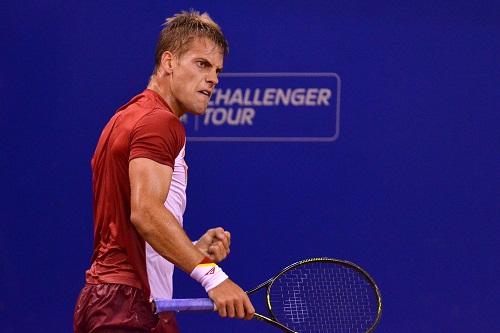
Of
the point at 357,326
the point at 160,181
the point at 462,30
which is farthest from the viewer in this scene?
the point at 462,30

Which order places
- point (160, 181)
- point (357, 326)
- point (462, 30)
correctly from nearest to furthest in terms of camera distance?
point (160, 181), point (357, 326), point (462, 30)

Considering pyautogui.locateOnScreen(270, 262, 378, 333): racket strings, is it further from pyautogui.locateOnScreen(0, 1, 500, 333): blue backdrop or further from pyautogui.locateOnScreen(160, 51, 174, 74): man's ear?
pyautogui.locateOnScreen(160, 51, 174, 74): man's ear

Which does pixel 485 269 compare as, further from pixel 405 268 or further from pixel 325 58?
pixel 325 58

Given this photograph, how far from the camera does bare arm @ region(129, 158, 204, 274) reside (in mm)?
2080

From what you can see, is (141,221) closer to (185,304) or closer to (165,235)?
(165,235)

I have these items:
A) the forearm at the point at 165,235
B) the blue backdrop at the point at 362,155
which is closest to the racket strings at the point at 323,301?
the blue backdrop at the point at 362,155

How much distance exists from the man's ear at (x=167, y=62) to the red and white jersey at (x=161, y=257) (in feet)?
0.81

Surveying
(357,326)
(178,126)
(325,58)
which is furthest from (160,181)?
(325,58)

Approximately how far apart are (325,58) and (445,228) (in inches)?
32.7

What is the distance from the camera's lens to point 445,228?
12.9 feet

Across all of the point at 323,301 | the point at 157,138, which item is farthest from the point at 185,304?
the point at 323,301

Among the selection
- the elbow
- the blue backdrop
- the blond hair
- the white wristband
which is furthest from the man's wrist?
the blue backdrop

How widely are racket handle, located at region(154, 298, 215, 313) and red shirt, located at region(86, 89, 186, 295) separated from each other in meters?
0.06

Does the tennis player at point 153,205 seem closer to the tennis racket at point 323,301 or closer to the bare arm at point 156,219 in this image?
the bare arm at point 156,219
